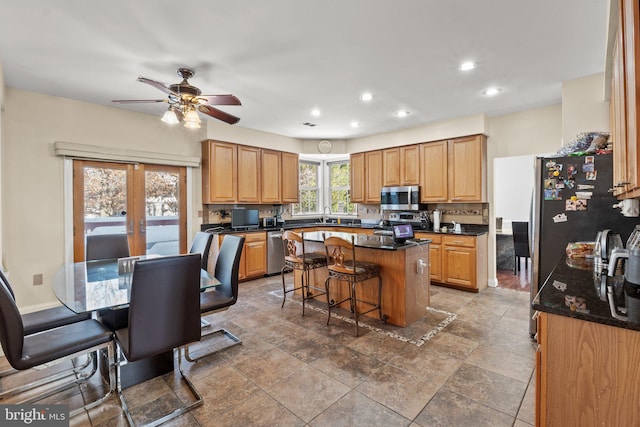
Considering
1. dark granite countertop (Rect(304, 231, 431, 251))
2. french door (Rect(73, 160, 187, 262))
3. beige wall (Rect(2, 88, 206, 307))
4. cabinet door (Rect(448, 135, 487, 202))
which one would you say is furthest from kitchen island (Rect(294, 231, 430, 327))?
beige wall (Rect(2, 88, 206, 307))

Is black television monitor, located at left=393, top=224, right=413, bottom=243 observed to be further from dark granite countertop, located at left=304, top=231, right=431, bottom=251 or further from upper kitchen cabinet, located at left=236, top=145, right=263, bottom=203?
upper kitchen cabinet, located at left=236, top=145, right=263, bottom=203

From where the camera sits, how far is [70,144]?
11.9 ft

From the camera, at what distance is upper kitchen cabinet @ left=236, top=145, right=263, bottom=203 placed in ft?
16.9

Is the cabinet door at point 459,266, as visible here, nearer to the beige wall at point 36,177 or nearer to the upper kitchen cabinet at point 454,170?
the upper kitchen cabinet at point 454,170

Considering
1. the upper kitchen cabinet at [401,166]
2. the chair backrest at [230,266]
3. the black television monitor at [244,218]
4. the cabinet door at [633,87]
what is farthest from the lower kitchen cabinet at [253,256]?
Result: the cabinet door at [633,87]

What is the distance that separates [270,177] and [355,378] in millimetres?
4052

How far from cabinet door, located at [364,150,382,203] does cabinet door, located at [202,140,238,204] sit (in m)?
2.50

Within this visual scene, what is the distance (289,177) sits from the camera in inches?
234

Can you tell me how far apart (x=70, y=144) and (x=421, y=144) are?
4.97 meters

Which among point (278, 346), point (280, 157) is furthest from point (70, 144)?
point (278, 346)

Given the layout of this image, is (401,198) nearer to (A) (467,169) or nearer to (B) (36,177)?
(A) (467,169)

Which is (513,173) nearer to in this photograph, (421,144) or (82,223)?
(421,144)

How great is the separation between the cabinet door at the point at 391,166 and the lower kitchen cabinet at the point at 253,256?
2452mm

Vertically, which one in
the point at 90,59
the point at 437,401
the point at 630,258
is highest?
the point at 90,59
